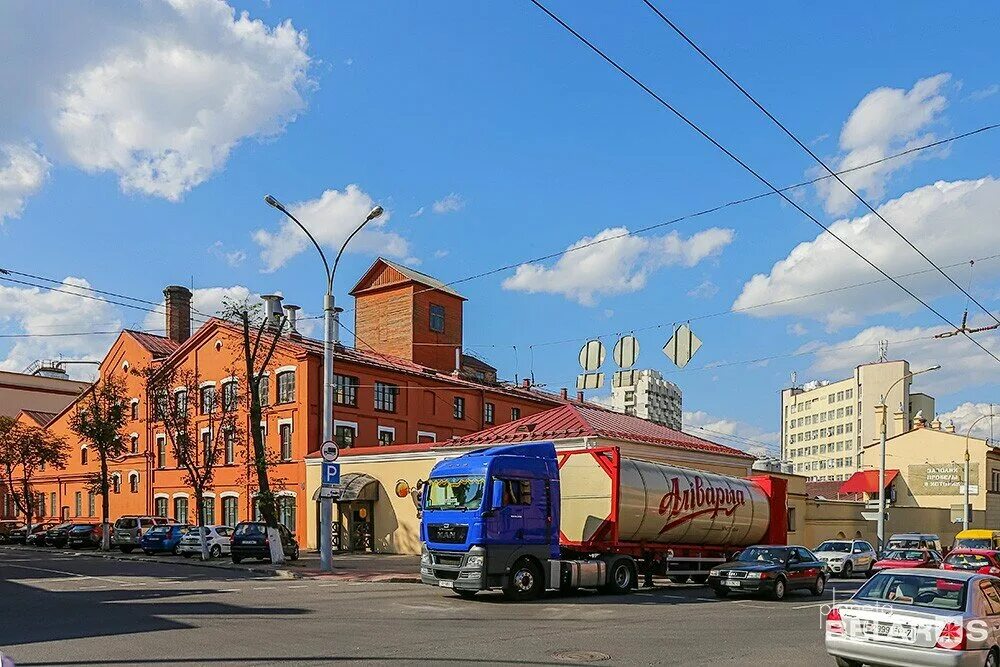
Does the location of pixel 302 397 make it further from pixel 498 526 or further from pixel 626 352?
pixel 498 526

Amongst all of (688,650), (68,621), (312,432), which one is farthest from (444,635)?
(312,432)

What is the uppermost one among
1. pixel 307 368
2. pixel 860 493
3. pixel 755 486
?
pixel 307 368

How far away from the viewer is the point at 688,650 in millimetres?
13531

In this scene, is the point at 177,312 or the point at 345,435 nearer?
the point at 345,435

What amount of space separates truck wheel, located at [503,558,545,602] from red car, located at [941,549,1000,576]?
12.5 meters

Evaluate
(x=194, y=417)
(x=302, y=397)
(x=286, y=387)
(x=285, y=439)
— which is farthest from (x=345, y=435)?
(x=194, y=417)

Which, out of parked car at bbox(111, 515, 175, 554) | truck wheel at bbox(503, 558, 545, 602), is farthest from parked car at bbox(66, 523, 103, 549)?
truck wheel at bbox(503, 558, 545, 602)

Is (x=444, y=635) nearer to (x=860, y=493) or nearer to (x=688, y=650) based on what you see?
(x=688, y=650)

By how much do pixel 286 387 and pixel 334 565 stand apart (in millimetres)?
16609

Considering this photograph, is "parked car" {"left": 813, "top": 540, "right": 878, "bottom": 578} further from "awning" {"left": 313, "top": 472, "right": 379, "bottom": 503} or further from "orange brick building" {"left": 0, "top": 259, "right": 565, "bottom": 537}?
"orange brick building" {"left": 0, "top": 259, "right": 565, "bottom": 537}

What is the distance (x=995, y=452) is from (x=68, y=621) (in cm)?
6383

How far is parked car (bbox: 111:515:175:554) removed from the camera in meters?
42.7

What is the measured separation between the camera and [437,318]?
57.7 metres

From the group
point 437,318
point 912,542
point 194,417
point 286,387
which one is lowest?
point 912,542
